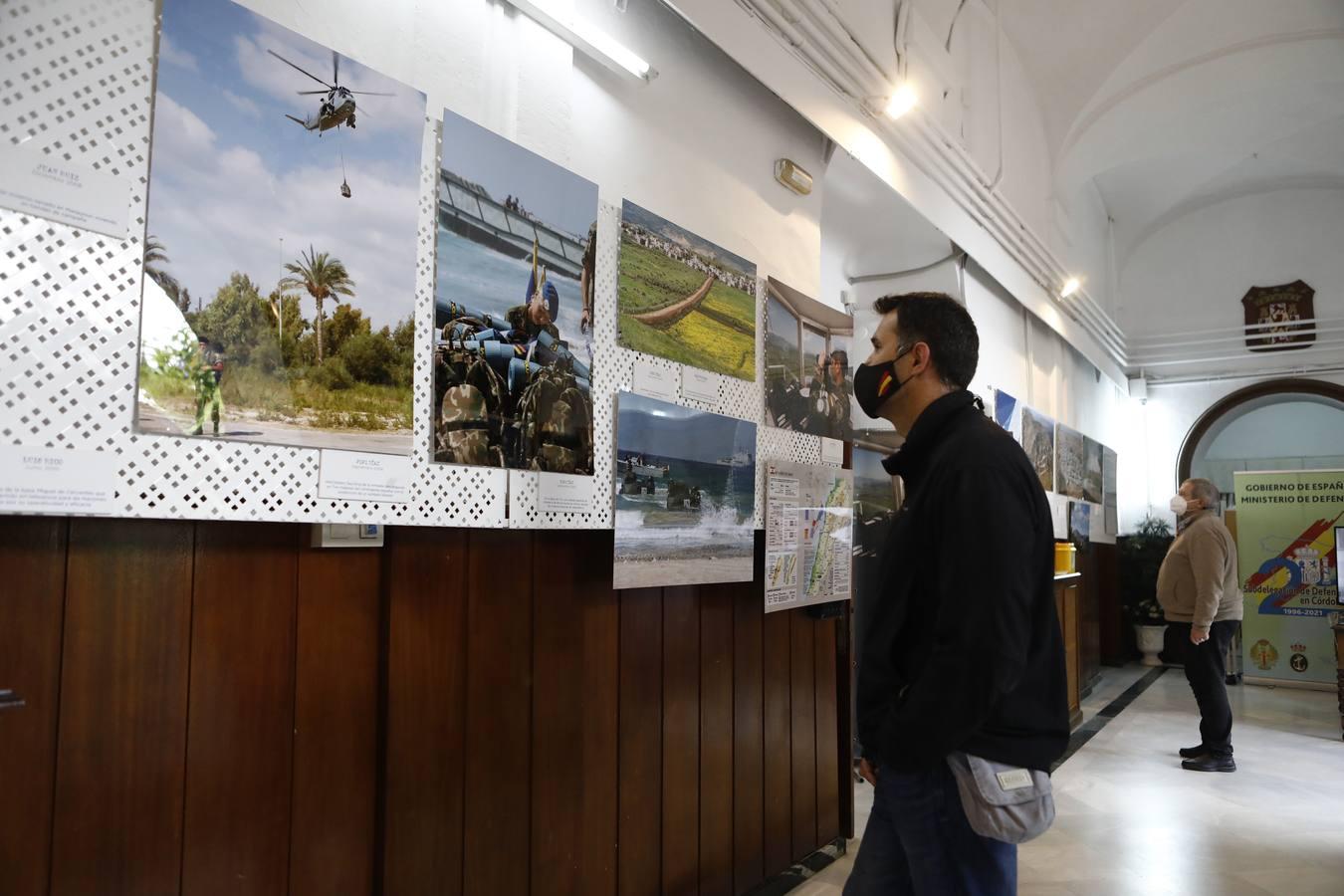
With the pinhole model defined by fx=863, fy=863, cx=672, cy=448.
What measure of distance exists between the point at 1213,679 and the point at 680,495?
14.1 feet

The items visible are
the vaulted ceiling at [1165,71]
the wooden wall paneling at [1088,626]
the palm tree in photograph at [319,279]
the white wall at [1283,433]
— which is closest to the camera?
the palm tree in photograph at [319,279]

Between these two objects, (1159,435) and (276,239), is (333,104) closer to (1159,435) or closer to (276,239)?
(276,239)

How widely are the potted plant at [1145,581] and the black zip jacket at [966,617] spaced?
9.64 m

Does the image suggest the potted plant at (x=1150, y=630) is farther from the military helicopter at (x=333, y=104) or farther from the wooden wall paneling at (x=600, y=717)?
the military helicopter at (x=333, y=104)

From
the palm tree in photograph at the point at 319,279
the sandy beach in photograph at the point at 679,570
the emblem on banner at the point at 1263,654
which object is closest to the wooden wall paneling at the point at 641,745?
the sandy beach in photograph at the point at 679,570

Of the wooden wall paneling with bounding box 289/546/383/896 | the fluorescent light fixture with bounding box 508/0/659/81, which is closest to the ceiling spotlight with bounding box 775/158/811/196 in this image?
the fluorescent light fixture with bounding box 508/0/659/81

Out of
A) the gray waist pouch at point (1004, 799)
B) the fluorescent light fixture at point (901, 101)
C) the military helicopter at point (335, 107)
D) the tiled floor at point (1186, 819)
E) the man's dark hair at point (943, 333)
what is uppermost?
the fluorescent light fixture at point (901, 101)

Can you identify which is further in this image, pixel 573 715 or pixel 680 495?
pixel 680 495

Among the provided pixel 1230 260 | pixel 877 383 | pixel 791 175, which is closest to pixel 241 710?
pixel 877 383

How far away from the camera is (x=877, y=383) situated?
205 centimetres

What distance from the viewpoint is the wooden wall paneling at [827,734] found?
3.82 meters

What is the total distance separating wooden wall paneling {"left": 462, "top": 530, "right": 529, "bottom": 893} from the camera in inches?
87.0

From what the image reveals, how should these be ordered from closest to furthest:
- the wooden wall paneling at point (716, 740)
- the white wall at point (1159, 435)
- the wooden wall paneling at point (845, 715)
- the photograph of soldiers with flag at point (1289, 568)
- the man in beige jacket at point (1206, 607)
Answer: the wooden wall paneling at point (716, 740), the wooden wall paneling at point (845, 715), the man in beige jacket at point (1206, 607), the photograph of soldiers with flag at point (1289, 568), the white wall at point (1159, 435)

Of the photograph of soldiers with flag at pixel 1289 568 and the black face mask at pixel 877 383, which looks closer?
the black face mask at pixel 877 383
